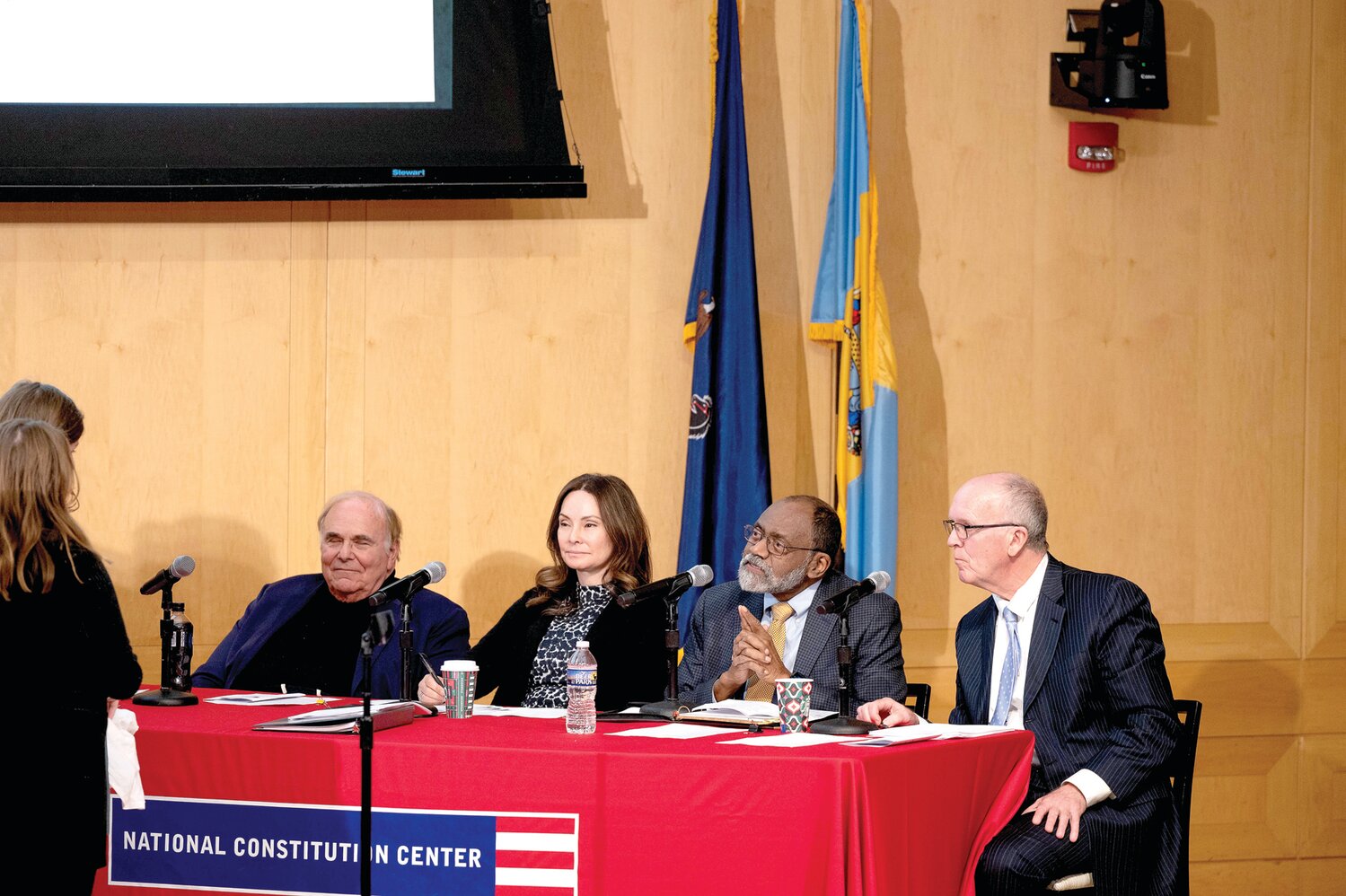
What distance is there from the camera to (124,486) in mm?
5234

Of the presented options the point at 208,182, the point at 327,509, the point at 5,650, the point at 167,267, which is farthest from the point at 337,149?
the point at 5,650

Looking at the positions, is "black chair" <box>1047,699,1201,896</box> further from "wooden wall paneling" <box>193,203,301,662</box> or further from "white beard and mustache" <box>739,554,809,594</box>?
"wooden wall paneling" <box>193,203,301,662</box>

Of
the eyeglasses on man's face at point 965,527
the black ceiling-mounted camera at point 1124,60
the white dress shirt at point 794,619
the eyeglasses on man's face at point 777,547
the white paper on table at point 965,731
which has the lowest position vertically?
the white paper on table at point 965,731

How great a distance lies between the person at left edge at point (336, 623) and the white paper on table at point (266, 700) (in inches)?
14.9

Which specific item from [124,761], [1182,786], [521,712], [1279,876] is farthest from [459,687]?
[1279,876]

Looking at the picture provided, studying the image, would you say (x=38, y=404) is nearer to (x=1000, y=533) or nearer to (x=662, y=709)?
(x=662, y=709)

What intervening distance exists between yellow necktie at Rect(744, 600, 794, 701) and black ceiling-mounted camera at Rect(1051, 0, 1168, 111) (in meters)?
2.31

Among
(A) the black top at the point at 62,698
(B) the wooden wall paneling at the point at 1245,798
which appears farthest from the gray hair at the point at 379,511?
(B) the wooden wall paneling at the point at 1245,798

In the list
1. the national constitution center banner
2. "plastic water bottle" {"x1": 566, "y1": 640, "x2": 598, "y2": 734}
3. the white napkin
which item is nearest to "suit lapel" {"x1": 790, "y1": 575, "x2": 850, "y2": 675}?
"plastic water bottle" {"x1": 566, "y1": 640, "x2": 598, "y2": 734}

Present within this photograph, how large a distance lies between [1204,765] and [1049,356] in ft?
5.31

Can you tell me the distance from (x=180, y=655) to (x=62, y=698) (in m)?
1.03

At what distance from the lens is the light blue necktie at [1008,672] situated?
3713 millimetres

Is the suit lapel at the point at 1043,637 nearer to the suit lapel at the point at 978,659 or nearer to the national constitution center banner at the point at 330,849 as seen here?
the suit lapel at the point at 978,659

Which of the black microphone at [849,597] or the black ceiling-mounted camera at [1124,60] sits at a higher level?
the black ceiling-mounted camera at [1124,60]
